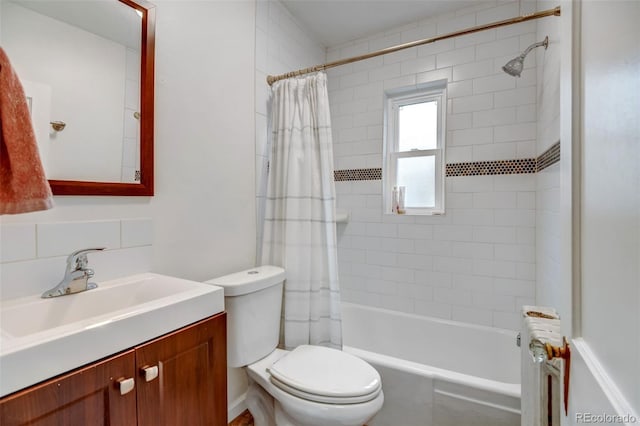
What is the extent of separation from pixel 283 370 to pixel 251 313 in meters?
0.29

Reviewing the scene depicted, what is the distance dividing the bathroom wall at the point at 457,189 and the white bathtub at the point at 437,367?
10cm

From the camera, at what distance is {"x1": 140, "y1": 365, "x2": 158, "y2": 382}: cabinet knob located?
0.81 m

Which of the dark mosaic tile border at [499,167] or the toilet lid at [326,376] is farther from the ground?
the dark mosaic tile border at [499,167]

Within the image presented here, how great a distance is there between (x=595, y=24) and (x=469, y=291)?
1972 millimetres

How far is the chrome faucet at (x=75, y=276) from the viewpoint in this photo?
38.0 inches

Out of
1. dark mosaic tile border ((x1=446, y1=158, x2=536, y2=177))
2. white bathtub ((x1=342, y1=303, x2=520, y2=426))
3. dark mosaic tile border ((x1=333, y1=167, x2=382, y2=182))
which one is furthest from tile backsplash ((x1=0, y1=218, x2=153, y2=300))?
dark mosaic tile border ((x1=446, y1=158, x2=536, y2=177))

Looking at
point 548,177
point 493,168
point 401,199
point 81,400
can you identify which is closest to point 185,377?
point 81,400

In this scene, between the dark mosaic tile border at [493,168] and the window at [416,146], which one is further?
the window at [416,146]

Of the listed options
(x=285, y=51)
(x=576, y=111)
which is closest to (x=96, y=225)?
(x=576, y=111)

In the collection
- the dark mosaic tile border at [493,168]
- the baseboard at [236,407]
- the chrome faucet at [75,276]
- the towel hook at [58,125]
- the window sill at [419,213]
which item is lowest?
the baseboard at [236,407]

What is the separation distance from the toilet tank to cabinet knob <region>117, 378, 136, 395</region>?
567mm

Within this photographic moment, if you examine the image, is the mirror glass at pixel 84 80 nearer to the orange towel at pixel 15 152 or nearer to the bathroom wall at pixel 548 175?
the orange towel at pixel 15 152

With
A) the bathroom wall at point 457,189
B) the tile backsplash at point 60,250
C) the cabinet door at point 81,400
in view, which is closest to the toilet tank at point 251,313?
the tile backsplash at point 60,250

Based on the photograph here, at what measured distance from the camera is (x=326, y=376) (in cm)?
130
